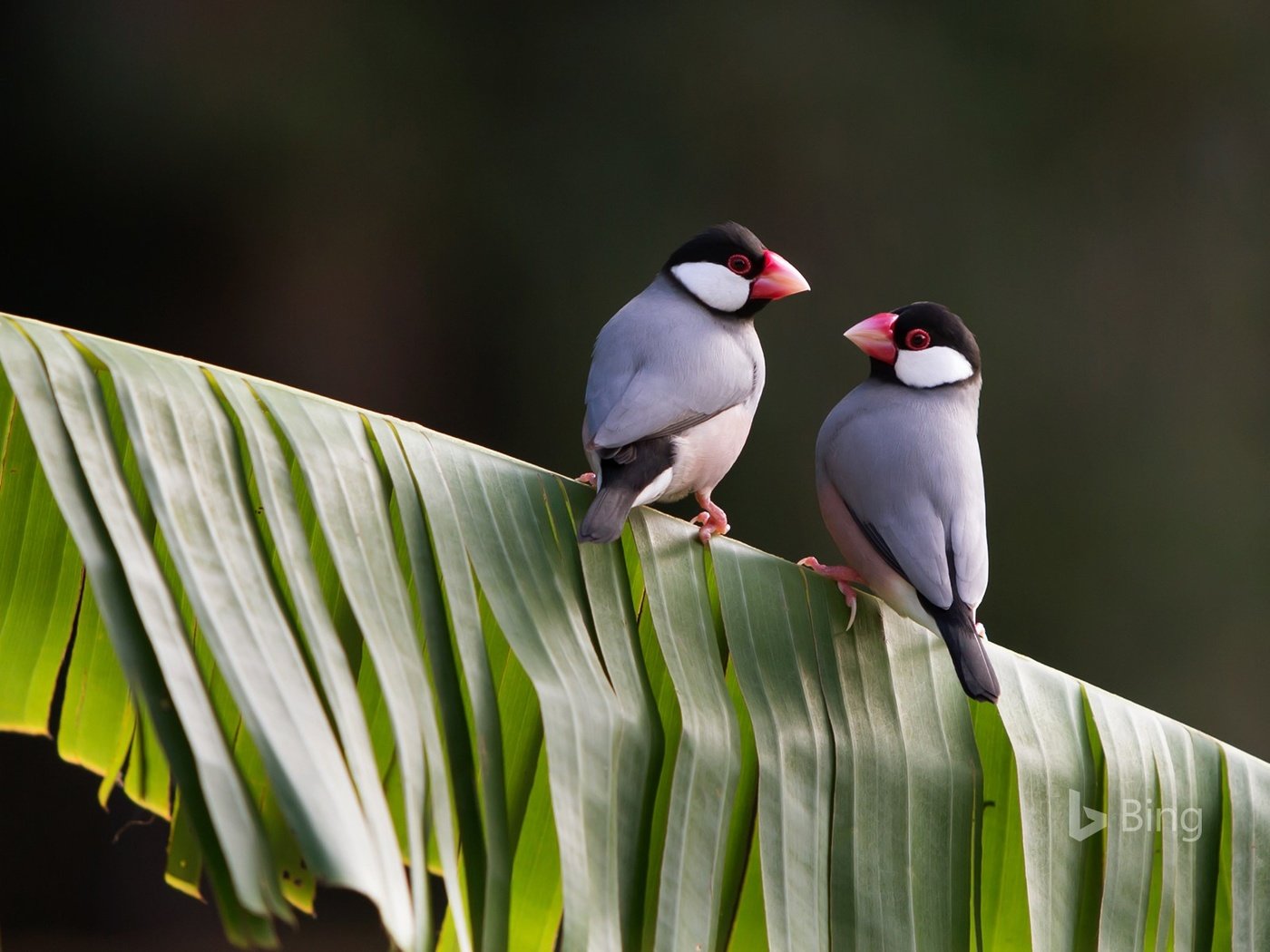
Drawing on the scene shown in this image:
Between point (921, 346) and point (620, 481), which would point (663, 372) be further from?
point (921, 346)

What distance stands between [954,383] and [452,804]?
1.27 m

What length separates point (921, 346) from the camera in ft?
6.65

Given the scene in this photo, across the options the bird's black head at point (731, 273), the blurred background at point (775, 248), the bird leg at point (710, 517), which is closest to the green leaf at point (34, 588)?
the bird leg at point (710, 517)

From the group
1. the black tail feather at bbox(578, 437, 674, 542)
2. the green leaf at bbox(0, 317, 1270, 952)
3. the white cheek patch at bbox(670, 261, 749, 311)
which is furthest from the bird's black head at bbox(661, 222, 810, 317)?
the green leaf at bbox(0, 317, 1270, 952)

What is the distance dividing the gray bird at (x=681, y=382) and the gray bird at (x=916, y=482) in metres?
0.16

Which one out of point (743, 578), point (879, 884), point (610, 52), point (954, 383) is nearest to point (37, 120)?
point (610, 52)

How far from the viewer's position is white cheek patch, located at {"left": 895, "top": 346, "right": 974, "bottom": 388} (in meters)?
2.00

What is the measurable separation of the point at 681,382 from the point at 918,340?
47 cm

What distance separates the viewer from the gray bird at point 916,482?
5.07 feet

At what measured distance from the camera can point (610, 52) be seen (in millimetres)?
4910

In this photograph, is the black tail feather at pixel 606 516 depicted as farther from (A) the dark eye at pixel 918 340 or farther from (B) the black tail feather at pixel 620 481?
(A) the dark eye at pixel 918 340

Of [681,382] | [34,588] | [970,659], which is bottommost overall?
[34,588]

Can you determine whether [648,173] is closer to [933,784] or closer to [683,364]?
[683,364]

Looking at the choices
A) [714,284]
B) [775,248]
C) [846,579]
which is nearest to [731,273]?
[714,284]
